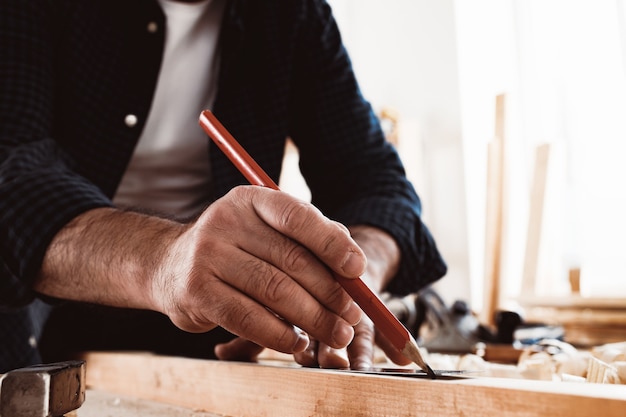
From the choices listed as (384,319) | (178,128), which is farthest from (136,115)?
(384,319)

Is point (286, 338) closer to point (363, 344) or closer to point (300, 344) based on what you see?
point (300, 344)

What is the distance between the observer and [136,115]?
0.88 m

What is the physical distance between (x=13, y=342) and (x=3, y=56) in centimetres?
42

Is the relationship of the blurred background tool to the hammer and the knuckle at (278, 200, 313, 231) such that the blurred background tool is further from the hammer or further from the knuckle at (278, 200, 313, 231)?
the hammer

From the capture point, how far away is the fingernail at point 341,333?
0.45 metres

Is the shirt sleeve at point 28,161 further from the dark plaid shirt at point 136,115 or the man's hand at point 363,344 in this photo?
the man's hand at point 363,344

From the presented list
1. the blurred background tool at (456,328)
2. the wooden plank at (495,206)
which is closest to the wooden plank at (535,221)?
the wooden plank at (495,206)

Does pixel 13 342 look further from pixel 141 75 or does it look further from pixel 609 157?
pixel 609 157

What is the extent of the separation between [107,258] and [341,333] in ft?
0.82

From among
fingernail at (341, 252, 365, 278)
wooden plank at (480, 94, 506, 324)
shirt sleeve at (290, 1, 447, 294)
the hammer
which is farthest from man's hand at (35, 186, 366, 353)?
wooden plank at (480, 94, 506, 324)

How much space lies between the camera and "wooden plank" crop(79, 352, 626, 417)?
308mm

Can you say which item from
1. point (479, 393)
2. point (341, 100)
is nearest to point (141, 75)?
point (341, 100)

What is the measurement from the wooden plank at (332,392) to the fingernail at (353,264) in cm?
8

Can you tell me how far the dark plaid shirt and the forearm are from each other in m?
0.02
